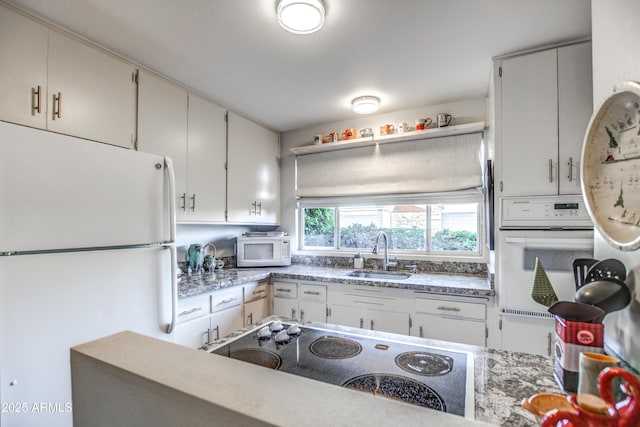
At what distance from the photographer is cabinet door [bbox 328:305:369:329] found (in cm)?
248

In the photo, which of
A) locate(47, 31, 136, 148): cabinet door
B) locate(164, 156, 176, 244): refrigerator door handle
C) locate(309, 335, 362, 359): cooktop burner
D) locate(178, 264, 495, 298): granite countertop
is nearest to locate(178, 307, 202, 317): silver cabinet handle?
locate(178, 264, 495, 298): granite countertop

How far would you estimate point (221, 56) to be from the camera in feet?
6.54

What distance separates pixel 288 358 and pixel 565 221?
1831 millimetres

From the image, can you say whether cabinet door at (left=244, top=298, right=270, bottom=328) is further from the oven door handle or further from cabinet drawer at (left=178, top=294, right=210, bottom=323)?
the oven door handle

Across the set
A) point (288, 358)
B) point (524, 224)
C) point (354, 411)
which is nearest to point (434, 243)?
point (524, 224)

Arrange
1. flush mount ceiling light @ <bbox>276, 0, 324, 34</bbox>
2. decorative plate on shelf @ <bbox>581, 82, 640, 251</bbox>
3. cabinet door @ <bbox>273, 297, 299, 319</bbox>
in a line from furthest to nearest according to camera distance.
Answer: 1. cabinet door @ <bbox>273, 297, 299, 319</bbox>
2. flush mount ceiling light @ <bbox>276, 0, 324, 34</bbox>
3. decorative plate on shelf @ <bbox>581, 82, 640, 251</bbox>

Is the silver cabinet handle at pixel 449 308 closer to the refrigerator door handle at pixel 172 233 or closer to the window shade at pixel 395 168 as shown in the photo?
the window shade at pixel 395 168

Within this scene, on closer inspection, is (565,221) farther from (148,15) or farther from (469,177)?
(148,15)

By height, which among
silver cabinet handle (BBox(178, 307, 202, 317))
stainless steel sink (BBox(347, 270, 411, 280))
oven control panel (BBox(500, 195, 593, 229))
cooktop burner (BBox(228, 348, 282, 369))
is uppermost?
oven control panel (BBox(500, 195, 593, 229))

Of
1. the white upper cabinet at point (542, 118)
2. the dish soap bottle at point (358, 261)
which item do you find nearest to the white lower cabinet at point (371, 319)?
the dish soap bottle at point (358, 261)

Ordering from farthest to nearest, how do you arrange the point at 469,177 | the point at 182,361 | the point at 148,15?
1. the point at 469,177
2. the point at 148,15
3. the point at 182,361

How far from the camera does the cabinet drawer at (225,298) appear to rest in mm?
2318

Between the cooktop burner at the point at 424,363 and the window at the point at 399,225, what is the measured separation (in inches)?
78.3

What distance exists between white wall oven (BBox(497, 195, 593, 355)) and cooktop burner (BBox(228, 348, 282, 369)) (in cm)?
162
